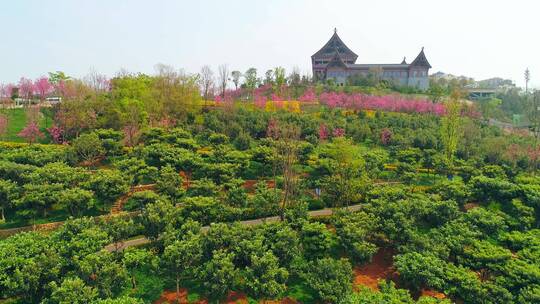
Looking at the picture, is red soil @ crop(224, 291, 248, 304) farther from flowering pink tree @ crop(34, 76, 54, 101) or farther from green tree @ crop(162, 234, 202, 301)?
flowering pink tree @ crop(34, 76, 54, 101)

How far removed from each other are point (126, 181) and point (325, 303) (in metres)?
13.6

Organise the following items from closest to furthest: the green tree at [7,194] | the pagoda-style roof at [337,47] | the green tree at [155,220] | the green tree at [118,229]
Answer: the green tree at [118,229] → the green tree at [155,220] → the green tree at [7,194] → the pagoda-style roof at [337,47]

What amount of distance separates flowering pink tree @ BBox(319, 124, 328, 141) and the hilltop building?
28722 millimetres

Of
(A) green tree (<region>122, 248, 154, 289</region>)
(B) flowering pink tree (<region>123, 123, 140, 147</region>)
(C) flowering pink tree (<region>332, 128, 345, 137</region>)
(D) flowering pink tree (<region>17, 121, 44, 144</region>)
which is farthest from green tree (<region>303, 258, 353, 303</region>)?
(D) flowering pink tree (<region>17, 121, 44, 144</region>)

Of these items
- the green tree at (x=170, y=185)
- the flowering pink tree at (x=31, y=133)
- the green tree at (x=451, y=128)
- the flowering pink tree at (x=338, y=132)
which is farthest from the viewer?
the flowering pink tree at (x=338, y=132)

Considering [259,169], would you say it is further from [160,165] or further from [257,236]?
[257,236]

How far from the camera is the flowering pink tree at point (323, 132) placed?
3271 cm

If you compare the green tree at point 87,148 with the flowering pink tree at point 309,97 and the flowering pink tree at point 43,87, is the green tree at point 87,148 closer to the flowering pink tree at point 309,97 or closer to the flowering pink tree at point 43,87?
the flowering pink tree at point 43,87

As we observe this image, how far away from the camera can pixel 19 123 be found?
3803cm

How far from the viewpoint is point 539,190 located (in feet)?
70.1

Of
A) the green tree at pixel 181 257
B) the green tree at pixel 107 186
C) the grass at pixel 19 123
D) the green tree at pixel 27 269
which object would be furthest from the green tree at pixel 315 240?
the grass at pixel 19 123

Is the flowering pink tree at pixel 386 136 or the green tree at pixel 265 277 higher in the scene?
the flowering pink tree at pixel 386 136

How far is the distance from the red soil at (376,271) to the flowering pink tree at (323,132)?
1565 centimetres

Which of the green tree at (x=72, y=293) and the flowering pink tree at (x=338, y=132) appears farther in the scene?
the flowering pink tree at (x=338, y=132)
